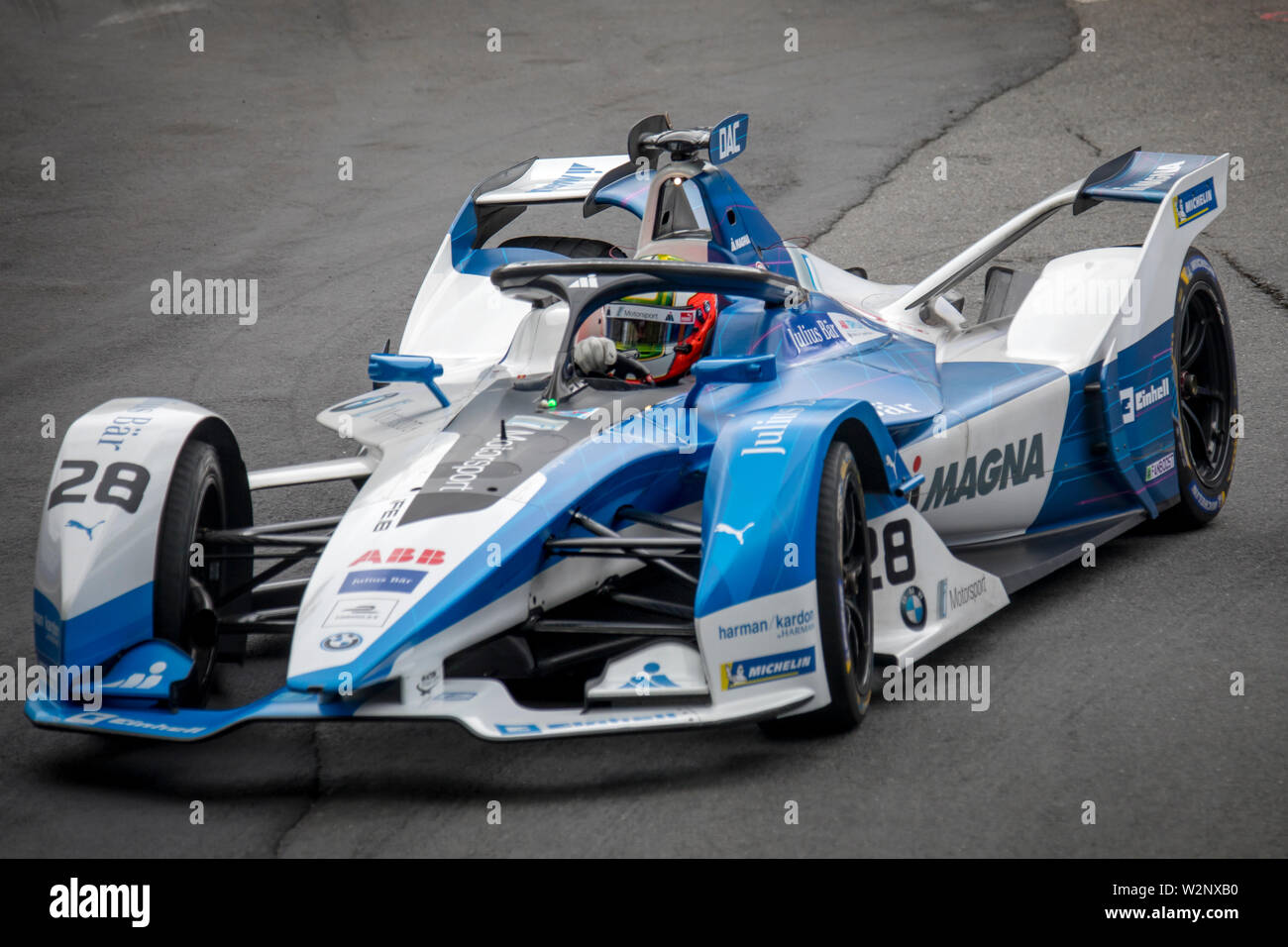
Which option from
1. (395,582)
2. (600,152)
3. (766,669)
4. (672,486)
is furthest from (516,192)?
(600,152)

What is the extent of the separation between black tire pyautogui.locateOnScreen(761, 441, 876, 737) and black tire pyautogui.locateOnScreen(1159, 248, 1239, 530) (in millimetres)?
2273

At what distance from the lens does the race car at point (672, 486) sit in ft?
14.8

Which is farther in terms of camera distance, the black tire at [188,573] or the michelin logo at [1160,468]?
the michelin logo at [1160,468]

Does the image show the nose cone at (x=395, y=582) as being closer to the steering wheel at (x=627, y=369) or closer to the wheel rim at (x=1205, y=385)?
the steering wheel at (x=627, y=369)

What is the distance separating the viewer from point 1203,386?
23.0ft

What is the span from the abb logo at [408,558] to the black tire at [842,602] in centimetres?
112

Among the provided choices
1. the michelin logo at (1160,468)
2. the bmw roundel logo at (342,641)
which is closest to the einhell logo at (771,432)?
the bmw roundel logo at (342,641)

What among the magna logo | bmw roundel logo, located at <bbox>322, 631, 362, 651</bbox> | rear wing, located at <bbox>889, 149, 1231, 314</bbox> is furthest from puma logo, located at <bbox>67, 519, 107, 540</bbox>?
rear wing, located at <bbox>889, 149, 1231, 314</bbox>

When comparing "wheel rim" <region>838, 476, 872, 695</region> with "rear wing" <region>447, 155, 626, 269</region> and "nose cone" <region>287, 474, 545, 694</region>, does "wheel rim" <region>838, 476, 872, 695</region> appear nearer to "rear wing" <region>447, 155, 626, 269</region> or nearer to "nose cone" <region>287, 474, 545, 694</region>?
"nose cone" <region>287, 474, 545, 694</region>

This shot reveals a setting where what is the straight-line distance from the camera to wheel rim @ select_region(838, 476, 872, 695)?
16.0 ft

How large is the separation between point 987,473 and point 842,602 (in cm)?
154

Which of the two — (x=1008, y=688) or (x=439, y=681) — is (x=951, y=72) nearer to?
(x=1008, y=688)

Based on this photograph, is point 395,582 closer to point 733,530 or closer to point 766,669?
point 733,530

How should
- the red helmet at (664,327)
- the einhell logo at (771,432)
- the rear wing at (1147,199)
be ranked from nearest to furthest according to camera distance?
the einhell logo at (771,432)
the red helmet at (664,327)
the rear wing at (1147,199)
